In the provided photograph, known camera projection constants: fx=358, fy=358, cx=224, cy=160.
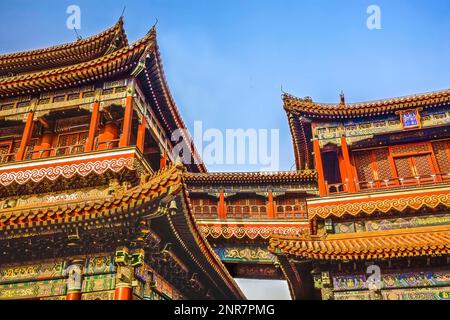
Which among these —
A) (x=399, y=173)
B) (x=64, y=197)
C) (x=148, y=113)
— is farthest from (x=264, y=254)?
(x=64, y=197)

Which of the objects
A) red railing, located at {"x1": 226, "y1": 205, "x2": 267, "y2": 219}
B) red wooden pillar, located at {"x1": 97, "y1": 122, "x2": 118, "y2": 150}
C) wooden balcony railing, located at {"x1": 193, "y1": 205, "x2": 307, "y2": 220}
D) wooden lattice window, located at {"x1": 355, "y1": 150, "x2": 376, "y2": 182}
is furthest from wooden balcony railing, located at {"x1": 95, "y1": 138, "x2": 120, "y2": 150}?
red railing, located at {"x1": 226, "y1": 205, "x2": 267, "y2": 219}

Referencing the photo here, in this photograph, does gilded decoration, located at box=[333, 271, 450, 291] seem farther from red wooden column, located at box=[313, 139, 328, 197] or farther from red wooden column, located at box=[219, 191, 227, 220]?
red wooden column, located at box=[219, 191, 227, 220]

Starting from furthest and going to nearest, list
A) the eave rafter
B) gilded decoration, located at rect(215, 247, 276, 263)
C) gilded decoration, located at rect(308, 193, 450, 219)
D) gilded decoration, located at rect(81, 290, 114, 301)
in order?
gilded decoration, located at rect(215, 247, 276, 263)
the eave rafter
gilded decoration, located at rect(308, 193, 450, 219)
gilded decoration, located at rect(81, 290, 114, 301)

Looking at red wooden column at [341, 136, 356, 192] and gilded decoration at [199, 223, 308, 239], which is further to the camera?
gilded decoration at [199, 223, 308, 239]

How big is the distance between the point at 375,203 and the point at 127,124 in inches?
345

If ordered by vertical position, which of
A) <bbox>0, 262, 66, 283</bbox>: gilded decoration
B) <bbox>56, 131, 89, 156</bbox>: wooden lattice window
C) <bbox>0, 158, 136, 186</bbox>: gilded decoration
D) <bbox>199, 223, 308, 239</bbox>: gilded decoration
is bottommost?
<bbox>0, 262, 66, 283</bbox>: gilded decoration

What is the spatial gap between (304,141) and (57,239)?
12087mm

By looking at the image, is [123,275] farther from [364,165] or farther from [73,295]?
[364,165]

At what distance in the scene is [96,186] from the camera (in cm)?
1075

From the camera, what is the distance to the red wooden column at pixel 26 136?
11656 mm

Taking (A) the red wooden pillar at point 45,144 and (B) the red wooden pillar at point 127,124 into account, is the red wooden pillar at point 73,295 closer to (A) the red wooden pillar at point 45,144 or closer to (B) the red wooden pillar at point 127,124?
(B) the red wooden pillar at point 127,124

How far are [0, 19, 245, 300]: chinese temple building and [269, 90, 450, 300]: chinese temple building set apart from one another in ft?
10.8

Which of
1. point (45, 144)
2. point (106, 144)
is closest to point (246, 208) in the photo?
point (106, 144)

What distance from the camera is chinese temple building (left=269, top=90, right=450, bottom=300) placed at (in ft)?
31.9
